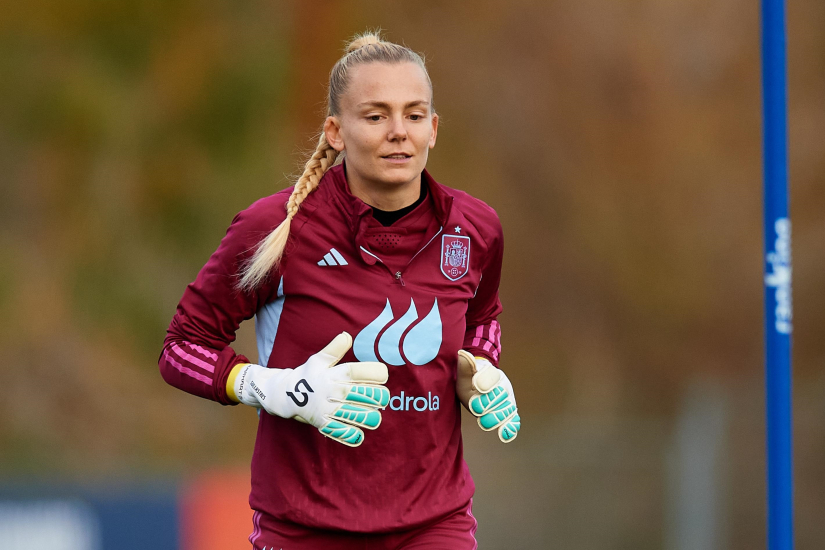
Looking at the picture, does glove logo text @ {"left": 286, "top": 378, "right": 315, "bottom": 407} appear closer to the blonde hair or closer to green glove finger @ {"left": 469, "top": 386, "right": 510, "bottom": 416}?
the blonde hair

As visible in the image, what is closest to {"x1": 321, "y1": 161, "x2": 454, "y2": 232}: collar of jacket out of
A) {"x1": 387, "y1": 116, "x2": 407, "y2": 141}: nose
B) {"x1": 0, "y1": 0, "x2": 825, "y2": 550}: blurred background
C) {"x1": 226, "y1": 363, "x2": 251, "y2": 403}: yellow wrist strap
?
{"x1": 387, "y1": 116, "x2": 407, "y2": 141}: nose

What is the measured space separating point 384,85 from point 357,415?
0.72 metres

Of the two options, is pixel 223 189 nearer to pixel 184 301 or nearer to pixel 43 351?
pixel 43 351

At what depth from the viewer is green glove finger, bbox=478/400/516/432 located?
2.20 meters

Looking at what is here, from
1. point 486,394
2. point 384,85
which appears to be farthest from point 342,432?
point 384,85

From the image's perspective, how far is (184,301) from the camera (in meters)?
2.20

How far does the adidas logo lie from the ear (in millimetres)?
256

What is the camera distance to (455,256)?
2.28 m

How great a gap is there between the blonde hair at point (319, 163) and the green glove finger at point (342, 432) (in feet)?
1.14

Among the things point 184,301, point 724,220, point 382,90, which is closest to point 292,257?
point 184,301

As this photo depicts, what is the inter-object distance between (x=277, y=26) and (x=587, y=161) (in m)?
1.93

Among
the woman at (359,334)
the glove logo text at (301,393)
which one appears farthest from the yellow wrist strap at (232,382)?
the glove logo text at (301,393)

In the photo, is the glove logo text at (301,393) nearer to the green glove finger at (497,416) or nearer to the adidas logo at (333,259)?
the adidas logo at (333,259)

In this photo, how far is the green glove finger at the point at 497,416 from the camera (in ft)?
7.20
